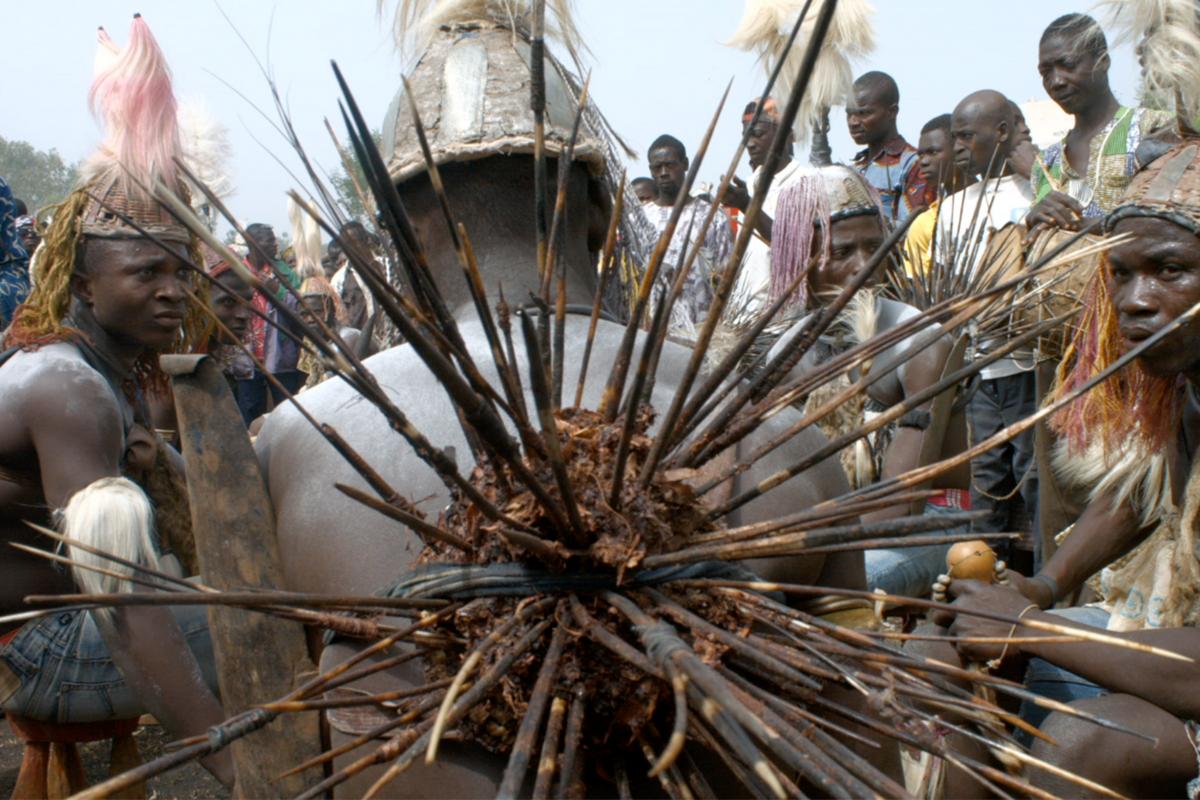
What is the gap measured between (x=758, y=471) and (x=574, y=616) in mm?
481

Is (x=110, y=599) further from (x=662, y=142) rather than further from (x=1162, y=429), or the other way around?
(x=662, y=142)

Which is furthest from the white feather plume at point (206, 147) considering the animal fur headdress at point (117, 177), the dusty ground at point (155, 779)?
the dusty ground at point (155, 779)

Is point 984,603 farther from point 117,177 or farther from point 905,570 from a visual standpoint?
point 117,177

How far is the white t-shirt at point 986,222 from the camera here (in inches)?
184

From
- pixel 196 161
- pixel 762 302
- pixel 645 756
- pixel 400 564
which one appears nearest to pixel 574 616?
pixel 645 756

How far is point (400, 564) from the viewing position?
61.1 inches

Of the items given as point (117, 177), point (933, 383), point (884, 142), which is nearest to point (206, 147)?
point (117, 177)

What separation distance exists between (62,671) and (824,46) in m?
4.60

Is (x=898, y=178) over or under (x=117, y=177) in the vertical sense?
over

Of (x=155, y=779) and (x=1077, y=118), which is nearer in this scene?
(x=155, y=779)

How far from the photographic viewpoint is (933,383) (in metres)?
3.34

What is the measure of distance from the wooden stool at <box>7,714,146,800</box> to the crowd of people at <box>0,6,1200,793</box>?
16cm

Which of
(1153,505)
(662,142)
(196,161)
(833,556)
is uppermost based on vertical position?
(662,142)

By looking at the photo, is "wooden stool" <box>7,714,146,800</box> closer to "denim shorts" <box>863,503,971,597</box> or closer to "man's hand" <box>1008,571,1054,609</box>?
"denim shorts" <box>863,503,971,597</box>
